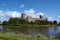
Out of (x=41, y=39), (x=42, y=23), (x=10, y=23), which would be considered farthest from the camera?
(x=42, y=23)

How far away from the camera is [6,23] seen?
110500 mm

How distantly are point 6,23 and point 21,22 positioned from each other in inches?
400

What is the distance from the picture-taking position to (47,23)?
123500 millimetres

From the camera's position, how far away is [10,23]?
107250 millimetres

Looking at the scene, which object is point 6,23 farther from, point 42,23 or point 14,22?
point 42,23

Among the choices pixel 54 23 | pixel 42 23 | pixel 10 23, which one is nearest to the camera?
pixel 10 23

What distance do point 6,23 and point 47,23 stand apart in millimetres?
30834

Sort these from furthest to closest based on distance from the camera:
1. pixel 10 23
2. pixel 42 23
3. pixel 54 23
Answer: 1. pixel 54 23
2. pixel 42 23
3. pixel 10 23

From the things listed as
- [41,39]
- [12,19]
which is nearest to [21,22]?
[12,19]

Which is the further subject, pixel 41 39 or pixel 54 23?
pixel 54 23

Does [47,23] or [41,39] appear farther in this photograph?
[47,23]

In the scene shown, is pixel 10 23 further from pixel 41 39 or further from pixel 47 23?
pixel 41 39

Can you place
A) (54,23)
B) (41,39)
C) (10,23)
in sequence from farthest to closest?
(54,23)
(10,23)
(41,39)

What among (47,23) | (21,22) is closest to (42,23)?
(47,23)
